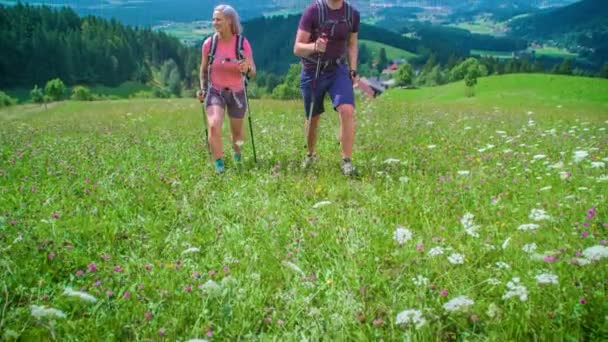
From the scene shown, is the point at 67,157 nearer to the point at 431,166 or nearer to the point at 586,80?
the point at 431,166

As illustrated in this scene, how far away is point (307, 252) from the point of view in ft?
14.2

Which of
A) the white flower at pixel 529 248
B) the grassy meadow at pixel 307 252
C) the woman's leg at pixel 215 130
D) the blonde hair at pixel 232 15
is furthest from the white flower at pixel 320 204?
the blonde hair at pixel 232 15

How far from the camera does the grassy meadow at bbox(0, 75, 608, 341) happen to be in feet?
9.82

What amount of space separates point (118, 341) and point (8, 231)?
230 centimetres

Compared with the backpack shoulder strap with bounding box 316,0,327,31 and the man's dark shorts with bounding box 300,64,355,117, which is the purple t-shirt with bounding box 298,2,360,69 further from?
the man's dark shorts with bounding box 300,64,355,117

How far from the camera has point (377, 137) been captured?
36.4 ft

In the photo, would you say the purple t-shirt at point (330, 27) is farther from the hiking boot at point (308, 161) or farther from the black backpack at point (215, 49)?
the hiking boot at point (308, 161)

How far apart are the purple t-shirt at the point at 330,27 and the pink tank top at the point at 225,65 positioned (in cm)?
148

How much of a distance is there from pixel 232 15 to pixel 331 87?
232 centimetres

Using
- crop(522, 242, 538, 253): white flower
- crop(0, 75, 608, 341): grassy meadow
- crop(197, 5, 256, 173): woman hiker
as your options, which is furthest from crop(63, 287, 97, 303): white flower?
crop(197, 5, 256, 173): woman hiker

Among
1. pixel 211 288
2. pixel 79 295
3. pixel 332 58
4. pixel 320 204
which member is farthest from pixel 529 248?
pixel 332 58

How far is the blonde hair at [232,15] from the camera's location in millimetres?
8242

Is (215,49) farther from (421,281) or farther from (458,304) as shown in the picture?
(458,304)

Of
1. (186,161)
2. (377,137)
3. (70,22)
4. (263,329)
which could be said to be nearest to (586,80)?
(377,137)
